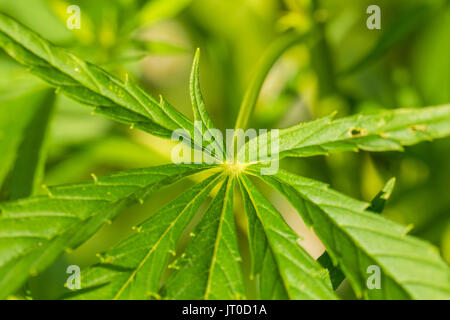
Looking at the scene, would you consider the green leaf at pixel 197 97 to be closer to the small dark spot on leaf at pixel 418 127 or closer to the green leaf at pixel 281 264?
the green leaf at pixel 281 264

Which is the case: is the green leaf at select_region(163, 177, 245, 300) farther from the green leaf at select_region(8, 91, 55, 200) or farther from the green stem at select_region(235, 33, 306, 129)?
the green leaf at select_region(8, 91, 55, 200)

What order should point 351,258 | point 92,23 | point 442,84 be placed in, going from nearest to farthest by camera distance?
→ 1. point 351,258
2. point 92,23
3. point 442,84

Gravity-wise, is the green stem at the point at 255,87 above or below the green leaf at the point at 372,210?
above

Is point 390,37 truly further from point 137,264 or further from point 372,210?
point 137,264

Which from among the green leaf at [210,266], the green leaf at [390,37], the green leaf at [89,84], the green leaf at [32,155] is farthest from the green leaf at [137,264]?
the green leaf at [390,37]

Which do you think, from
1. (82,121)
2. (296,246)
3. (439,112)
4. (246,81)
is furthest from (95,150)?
(439,112)

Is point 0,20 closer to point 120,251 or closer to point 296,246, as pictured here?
point 120,251

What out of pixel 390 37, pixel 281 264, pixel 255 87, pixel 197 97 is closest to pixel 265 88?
pixel 390 37
